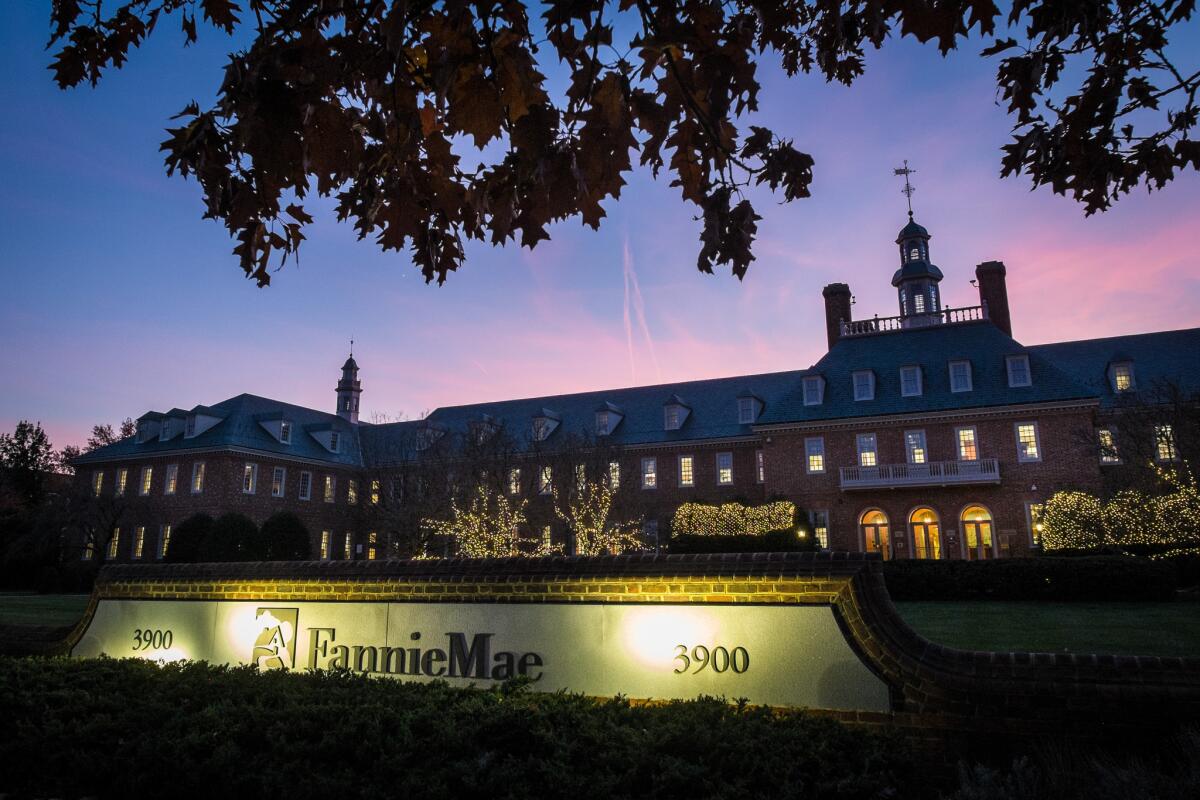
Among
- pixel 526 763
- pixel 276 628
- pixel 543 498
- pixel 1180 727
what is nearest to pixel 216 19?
pixel 526 763

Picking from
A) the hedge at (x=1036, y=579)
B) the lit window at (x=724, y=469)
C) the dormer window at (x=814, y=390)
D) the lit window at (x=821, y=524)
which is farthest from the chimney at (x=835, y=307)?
the hedge at (x=1036, y=579)

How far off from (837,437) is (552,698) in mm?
30729

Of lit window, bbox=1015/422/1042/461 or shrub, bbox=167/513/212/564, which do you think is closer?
lit window, bbox=1015/422/1042/461

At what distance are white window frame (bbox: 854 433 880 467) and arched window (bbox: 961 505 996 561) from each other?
411 centimetres

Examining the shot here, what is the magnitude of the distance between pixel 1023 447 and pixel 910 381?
17.3 ft

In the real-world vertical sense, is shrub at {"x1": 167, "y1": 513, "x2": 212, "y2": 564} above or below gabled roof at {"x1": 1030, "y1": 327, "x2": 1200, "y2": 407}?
below

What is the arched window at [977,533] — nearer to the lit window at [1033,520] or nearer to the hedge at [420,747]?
the lit window at [1033,520]

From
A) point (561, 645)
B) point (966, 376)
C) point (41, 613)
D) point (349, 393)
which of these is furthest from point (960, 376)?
point (349, 393)

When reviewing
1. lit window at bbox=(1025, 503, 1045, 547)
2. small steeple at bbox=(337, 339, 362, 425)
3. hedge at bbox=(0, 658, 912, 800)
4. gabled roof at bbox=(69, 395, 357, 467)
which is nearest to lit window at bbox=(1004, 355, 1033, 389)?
lit window at bbox=(1025, 503, 1045, 547)

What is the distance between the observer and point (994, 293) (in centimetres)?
3809

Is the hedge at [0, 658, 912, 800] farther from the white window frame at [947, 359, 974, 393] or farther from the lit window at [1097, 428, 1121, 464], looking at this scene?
the white window frame at [947, 359, 974, 393]

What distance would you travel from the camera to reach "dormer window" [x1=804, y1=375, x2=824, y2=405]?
35.8 meters

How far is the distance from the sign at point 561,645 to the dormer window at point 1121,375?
38.0m

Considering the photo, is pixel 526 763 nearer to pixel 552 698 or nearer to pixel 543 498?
pixel 552 698
